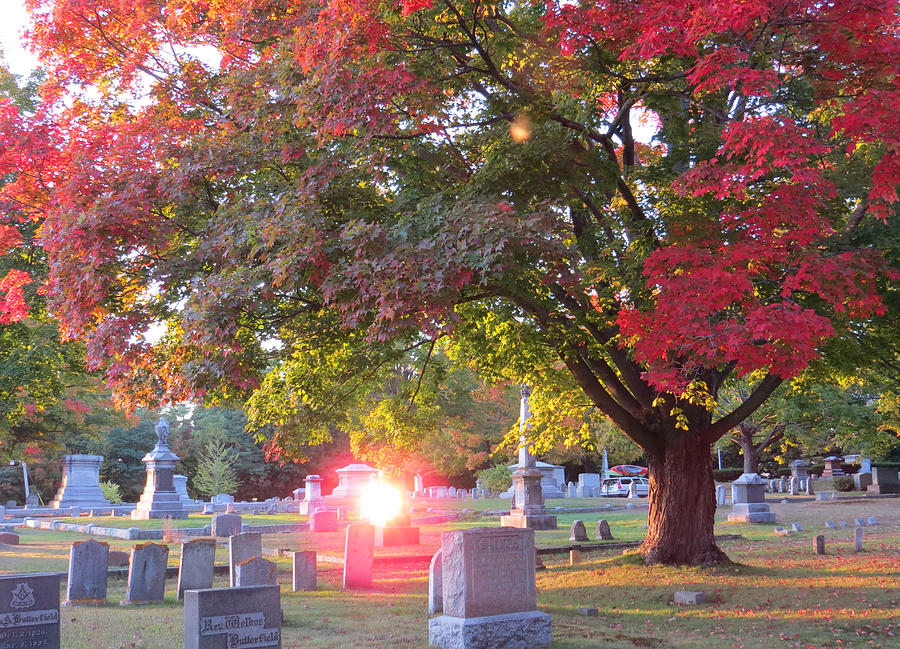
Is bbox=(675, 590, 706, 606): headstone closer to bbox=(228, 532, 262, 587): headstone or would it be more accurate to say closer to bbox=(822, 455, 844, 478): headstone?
bbox=(228, 532, 262, 587): headstone

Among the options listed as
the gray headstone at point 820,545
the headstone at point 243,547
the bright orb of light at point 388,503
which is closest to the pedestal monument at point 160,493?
the bright orb of light at point 388,503

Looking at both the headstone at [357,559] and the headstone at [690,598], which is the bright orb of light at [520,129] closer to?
the headstone at [690,598]

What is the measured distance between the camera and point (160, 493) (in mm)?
32438

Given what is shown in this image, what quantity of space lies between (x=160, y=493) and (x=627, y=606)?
26.1 metres

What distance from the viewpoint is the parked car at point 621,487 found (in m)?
48.2

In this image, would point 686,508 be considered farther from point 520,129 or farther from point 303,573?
point 520,129

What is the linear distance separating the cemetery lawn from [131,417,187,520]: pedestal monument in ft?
43.3

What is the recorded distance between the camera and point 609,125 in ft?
39.1

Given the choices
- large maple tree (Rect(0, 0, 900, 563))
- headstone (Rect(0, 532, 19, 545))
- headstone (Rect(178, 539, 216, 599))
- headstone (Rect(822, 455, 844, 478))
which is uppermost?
large maple tree (Rect(0, 0, 900, 563))

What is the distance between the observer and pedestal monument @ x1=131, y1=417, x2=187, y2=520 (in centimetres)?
3152

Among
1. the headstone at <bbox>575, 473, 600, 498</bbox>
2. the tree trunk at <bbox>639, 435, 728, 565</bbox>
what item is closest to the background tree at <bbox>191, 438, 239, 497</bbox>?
the headstone at <bbox>575, 473, 600, 498</bbox>

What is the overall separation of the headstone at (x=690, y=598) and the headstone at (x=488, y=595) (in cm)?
336

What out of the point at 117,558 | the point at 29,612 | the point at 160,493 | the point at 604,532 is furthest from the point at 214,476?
the point at 29,612

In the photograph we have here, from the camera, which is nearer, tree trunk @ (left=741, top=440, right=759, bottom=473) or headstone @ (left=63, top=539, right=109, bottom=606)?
headstone @ (left=63, top=539, right=109, bottom=606)
